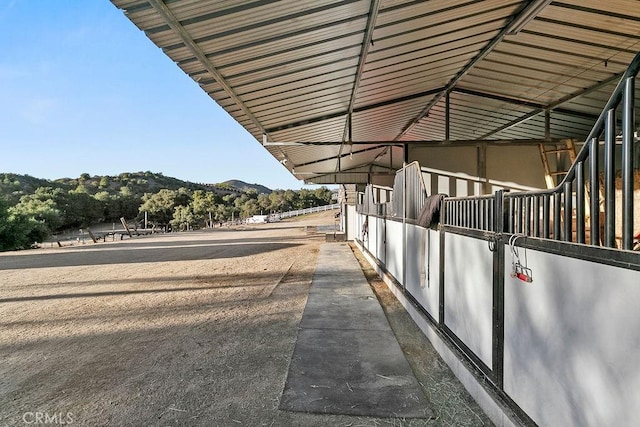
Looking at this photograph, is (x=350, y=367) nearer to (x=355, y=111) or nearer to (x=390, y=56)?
(x=390, y=56)

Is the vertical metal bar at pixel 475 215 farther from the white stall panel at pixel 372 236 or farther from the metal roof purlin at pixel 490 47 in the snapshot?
the white stall panel at pixel 372 236

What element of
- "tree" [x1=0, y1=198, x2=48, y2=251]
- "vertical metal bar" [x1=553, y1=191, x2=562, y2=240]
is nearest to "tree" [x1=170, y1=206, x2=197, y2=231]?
"tree" [x1=0, y1=198, x2=48, y2=251]

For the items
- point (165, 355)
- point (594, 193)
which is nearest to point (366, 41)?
point (594, 193)

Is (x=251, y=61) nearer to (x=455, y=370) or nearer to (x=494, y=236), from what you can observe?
(x=494, y=236)

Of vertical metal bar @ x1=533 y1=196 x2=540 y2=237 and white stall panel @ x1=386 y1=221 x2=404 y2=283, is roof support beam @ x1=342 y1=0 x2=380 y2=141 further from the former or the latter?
white stall panel @ x1=386 y1=221 x2=404 y2=283

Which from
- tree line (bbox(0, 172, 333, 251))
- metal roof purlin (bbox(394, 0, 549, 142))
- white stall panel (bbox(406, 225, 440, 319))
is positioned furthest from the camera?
tree line (bbox(0, 172, 333, 251))

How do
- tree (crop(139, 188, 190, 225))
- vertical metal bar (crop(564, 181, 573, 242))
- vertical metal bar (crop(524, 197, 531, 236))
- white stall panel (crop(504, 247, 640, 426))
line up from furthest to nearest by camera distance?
tree (crop(139, 188, 190, 225)) < vertical metal bar (crop(524, 197, 531, 236)) < vertical metal bar (crop(564, 181, 573, 242)) < white stall panel (crop(504, 247, 640, 426))

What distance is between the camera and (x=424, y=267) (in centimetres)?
434

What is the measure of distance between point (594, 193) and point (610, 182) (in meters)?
0.12

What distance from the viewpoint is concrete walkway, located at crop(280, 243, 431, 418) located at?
2.67 meters

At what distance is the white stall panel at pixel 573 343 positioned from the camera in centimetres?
146

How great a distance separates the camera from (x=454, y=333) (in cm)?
337

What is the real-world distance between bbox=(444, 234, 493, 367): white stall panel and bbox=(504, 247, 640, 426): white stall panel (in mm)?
306

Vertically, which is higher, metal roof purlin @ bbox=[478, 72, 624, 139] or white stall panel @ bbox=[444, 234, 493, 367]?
metal roof purlin @ bbox=[478, 72, 624, 139]
